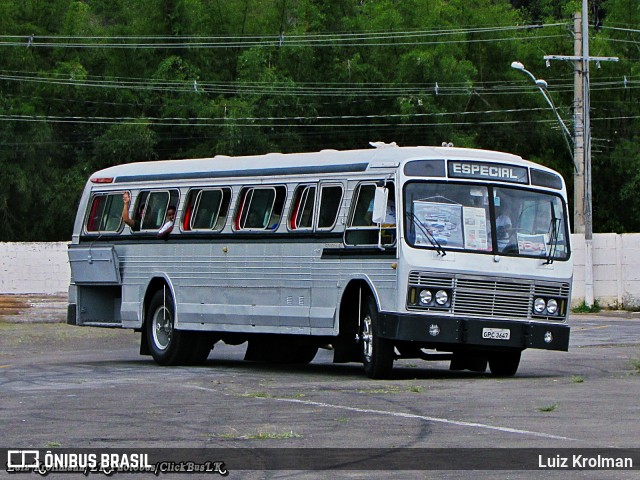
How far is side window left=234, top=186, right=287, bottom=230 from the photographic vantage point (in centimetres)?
1950

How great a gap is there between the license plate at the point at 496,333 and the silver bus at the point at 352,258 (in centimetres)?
2

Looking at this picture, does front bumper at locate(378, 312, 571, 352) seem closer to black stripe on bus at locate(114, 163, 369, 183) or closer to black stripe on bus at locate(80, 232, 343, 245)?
black stripe on bus at locate(80, 232, 343, 245)

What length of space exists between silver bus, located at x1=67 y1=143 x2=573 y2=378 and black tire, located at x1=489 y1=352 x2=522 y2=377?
0.02 meters

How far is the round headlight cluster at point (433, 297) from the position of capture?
1722 centimetres

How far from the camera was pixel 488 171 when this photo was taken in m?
17.9

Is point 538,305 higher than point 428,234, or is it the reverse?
point 428,234

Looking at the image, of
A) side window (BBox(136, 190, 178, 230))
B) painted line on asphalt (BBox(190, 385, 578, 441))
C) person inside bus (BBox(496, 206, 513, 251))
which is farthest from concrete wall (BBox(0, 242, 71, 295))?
painted line on asphalt (BBox(190, 385, 578, 441))

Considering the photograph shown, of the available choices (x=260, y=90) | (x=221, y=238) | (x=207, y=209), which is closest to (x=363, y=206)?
(x=221, y=238)

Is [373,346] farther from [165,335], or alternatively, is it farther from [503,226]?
[165,335]

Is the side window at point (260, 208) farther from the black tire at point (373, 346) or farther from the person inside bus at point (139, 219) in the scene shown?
the black tire at point (373, 346)

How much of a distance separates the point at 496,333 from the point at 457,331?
52 cm

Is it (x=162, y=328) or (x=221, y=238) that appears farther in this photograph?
(x=162, y=328)

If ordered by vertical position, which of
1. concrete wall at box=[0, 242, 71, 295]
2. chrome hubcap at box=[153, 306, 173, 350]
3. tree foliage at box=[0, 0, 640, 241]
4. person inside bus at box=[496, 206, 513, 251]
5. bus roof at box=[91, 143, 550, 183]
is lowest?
chrome hubcap at box=[153, 306, 173, 350]

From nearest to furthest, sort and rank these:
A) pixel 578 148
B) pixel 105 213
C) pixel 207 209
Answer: pixel 207 209 < pixel 105 213 < pixel 578 148
